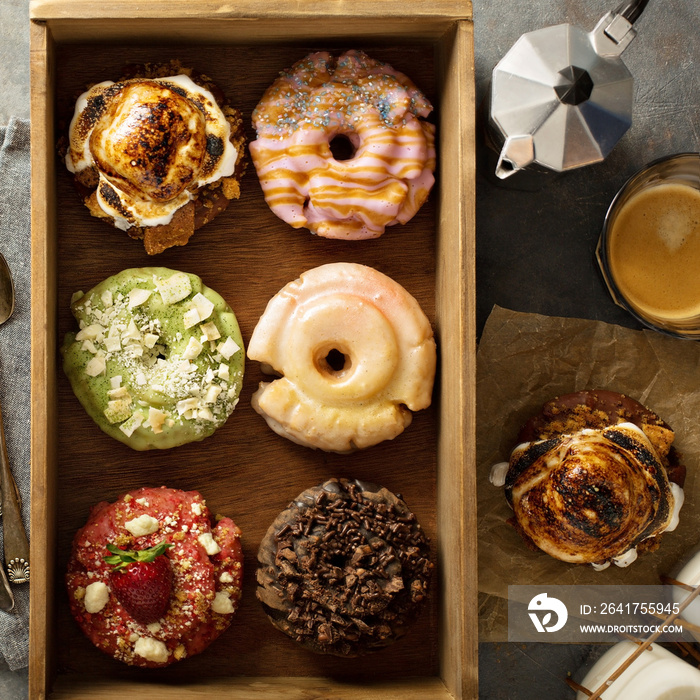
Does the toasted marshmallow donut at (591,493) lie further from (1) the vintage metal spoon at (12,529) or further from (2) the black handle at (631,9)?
(1) the vintage metal spoon at (12,529)

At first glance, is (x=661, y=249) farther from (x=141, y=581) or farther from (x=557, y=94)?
(x=141, y=581)

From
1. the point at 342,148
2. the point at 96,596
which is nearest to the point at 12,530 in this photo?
the point at 96,596

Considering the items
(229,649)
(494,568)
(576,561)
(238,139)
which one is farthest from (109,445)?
(576,561)

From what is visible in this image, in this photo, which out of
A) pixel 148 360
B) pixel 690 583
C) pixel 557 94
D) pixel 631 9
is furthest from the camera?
pixel 690 583

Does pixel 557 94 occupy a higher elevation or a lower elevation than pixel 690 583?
higher

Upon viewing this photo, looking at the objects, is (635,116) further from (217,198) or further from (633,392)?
(217,198)
